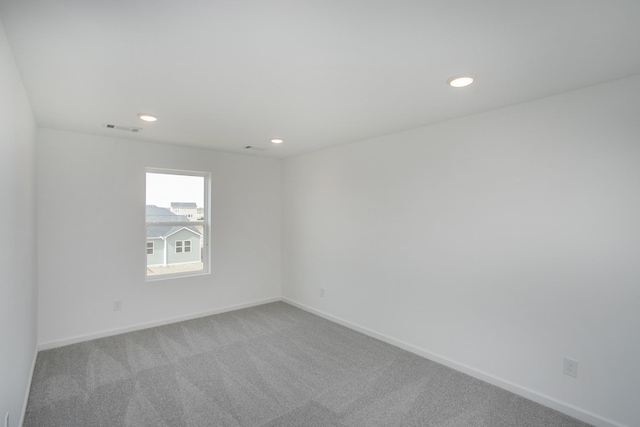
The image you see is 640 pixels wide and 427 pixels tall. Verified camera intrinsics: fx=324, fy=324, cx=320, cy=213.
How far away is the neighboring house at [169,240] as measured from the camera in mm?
4301

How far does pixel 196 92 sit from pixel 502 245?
2.78 meters

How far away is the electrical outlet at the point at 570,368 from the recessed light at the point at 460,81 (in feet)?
7.12

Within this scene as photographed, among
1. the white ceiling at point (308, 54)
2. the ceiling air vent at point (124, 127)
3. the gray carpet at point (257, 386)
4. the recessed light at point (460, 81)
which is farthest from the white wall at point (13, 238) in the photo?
the recessed light at point (460, 81)

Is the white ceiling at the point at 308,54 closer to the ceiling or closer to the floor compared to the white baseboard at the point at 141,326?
closer to the ceiling

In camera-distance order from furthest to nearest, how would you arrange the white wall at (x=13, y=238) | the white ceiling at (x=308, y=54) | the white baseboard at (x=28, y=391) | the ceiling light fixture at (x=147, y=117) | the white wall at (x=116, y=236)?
the white wall at (x=116, y=236)
the ceiling light fixture at (x=147, y=117)
the white baseboard at (x=28, y=391)
the white wall at (x=13, y=238)
the white ceiling at (x=308, y=54)

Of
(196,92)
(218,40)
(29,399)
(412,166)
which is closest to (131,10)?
(218,40)

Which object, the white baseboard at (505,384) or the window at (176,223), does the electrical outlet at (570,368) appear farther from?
the window at (176,223)

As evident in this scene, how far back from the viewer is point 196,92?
241 centimetres

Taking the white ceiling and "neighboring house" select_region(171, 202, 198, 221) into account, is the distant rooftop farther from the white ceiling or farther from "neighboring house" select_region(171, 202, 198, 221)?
the white ceiling

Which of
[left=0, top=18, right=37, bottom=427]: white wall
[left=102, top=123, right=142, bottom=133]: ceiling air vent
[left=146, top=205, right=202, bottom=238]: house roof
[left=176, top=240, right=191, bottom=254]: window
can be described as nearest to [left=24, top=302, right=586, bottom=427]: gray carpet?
[left=0, top=18, right=37, bottom=427]: white wall

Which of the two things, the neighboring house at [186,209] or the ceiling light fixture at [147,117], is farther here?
the neighboring house at [186,209]

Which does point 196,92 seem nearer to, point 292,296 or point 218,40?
point 218,40

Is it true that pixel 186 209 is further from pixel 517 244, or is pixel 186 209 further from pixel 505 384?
pixel 505 384

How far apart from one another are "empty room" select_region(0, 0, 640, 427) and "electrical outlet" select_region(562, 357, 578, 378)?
11 mm
